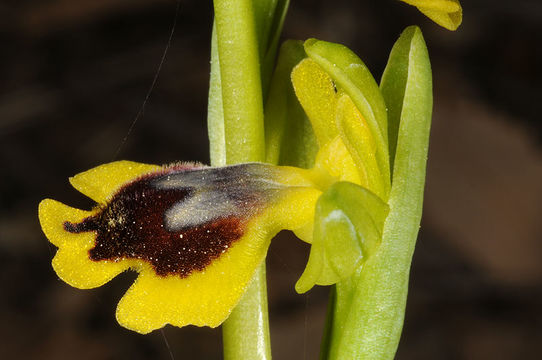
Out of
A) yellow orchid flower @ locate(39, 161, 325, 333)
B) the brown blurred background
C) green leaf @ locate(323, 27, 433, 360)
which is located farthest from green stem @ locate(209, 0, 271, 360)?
the brown blurred background

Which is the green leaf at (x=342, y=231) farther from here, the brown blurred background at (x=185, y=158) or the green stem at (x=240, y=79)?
the brown blurred background at (x=185, y=158)

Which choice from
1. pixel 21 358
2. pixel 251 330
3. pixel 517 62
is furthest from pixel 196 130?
pixel 251 330

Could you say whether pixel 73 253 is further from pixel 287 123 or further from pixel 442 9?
pixel 442 9

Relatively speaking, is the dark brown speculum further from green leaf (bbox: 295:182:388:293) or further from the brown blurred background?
the brown blurred background

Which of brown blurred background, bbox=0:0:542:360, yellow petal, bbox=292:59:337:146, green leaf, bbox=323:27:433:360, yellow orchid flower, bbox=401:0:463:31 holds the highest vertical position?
yellow orchid flower, bbox=401:0:463:31

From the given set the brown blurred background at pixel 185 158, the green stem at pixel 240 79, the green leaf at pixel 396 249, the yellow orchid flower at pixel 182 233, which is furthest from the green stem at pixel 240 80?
the brown blurred background at pixel 185 158

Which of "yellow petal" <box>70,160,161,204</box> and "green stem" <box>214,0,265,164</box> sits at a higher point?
"green stem" <box>214,0,265,164</box>

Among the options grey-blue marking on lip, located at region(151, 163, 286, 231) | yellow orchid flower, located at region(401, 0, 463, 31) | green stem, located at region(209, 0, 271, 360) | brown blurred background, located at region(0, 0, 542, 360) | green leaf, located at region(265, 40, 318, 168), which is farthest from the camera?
brown blurred background, located at region(0, 0, 542, 360)
